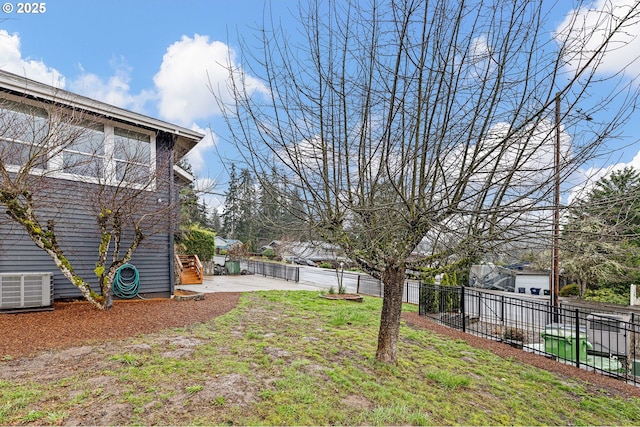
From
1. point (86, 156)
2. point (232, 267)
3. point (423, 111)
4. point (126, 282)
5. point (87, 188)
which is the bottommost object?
point (232, 267)

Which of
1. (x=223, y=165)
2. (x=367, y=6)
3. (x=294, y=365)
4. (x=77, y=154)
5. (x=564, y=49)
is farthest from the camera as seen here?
(x=77, y=154)

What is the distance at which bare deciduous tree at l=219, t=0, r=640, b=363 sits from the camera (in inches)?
108

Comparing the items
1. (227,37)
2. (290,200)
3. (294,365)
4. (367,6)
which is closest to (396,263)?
(290,200)

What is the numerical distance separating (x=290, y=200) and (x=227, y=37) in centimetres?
185

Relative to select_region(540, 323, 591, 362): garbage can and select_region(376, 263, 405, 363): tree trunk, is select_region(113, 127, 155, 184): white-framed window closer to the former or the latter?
select_region(376, 263, 405, 363): tree trunk

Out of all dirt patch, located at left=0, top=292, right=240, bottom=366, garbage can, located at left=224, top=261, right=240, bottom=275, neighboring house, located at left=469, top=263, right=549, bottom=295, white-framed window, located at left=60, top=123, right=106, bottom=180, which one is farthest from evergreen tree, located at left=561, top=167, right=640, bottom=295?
neighboring house, located at left=469, top=263, right=549, bottom=295

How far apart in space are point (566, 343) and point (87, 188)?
10.1 meters

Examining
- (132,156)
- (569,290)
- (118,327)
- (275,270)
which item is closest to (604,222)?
(118,327)

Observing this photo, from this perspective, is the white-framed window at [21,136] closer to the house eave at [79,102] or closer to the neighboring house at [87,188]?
the neighboring house at [87,188]

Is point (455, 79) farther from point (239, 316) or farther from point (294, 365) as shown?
point (239, 316)

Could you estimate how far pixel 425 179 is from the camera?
3.26 m

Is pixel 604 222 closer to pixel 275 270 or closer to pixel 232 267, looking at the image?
pixel 275 270

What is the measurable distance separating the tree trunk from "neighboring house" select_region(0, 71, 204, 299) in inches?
239

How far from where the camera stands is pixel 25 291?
6.27 meters
